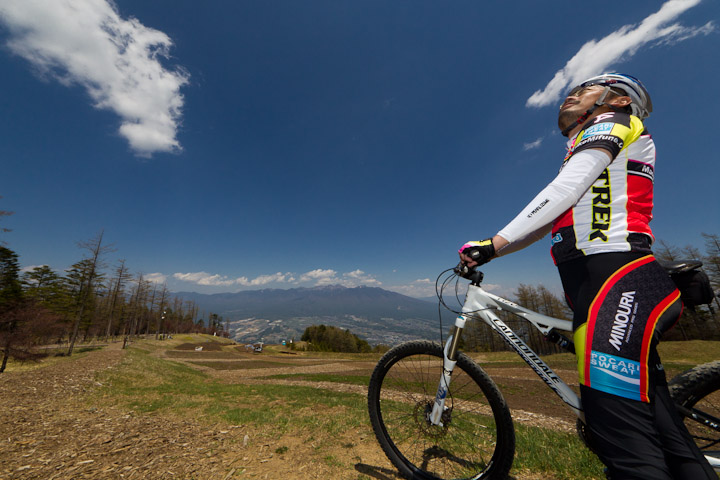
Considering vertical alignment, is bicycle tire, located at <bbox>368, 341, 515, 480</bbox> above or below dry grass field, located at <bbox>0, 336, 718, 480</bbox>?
above

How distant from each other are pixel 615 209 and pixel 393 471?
3450 mm

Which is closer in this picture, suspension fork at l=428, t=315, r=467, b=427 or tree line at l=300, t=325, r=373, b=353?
suspension fork at l=428, t=315, r=467, b=427

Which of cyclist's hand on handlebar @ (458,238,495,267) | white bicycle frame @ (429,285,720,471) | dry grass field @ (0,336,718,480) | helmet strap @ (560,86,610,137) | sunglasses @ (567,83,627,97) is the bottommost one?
dry grass field @ (0,336,718,480)

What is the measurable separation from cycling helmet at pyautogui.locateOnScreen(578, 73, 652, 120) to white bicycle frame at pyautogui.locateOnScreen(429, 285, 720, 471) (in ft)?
6.40

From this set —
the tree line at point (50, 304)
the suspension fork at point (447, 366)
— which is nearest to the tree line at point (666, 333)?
the suspension fork at point (447, 366)

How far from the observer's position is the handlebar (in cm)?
246

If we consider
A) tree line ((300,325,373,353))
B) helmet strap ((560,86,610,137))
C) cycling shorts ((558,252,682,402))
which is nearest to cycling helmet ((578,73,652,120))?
helmet strap ((560,86,610,137))

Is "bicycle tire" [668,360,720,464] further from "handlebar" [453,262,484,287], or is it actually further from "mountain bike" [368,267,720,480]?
"handlebar" [453,262,484,287]

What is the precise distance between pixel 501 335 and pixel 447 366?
2.11ft

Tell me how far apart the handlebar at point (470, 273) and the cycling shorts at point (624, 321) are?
88 cm

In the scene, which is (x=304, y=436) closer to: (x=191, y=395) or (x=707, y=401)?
(x=707, y=401)

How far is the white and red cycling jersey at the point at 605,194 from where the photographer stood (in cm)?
174

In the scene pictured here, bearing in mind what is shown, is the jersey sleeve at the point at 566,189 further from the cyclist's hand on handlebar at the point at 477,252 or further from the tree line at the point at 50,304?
the tree line at the point at 50,304

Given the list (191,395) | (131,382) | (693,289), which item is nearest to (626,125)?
(693,289)
